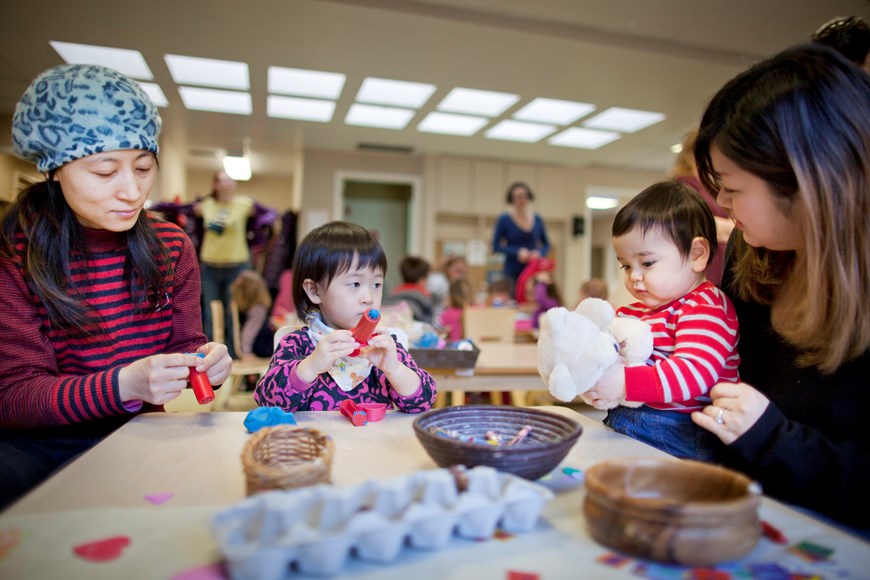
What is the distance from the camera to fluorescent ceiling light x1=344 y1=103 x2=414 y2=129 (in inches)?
255

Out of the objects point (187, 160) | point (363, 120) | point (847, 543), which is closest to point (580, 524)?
point (847, 543)

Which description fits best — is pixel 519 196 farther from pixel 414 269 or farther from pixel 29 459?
pixel 29 459

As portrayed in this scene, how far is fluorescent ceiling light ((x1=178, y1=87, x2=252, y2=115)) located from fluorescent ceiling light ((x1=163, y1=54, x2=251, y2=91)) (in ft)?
0.63

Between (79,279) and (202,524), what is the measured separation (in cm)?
82

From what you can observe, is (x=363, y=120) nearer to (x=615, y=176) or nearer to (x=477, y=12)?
(x=477, y=12)

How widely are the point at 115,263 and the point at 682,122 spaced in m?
6.67

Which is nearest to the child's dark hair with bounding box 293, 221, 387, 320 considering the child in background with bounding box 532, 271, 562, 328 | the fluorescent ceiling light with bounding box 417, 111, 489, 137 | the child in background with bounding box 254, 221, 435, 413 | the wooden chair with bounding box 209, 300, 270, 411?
the child in background with bounding box 254, 221, 435, 413

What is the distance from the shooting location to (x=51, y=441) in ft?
3.80

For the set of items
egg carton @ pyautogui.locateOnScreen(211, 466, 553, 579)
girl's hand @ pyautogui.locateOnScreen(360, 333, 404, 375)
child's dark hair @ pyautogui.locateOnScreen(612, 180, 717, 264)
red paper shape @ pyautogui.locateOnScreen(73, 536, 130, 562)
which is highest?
child's dark hair @ pyautogui.locateOnScreen(612, 180, 717, 264)

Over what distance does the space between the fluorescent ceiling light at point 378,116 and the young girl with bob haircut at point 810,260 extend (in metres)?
5.75

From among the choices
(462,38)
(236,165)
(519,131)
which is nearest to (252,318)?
(462,38)

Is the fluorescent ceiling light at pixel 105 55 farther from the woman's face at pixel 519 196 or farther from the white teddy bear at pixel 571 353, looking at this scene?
the white teddy bear at pixel 571 353

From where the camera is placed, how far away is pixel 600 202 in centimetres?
975

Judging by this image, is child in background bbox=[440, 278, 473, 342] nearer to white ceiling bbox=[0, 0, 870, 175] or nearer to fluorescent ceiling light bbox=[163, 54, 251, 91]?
white ceiling bbox=[0, 0, 870, 175]
